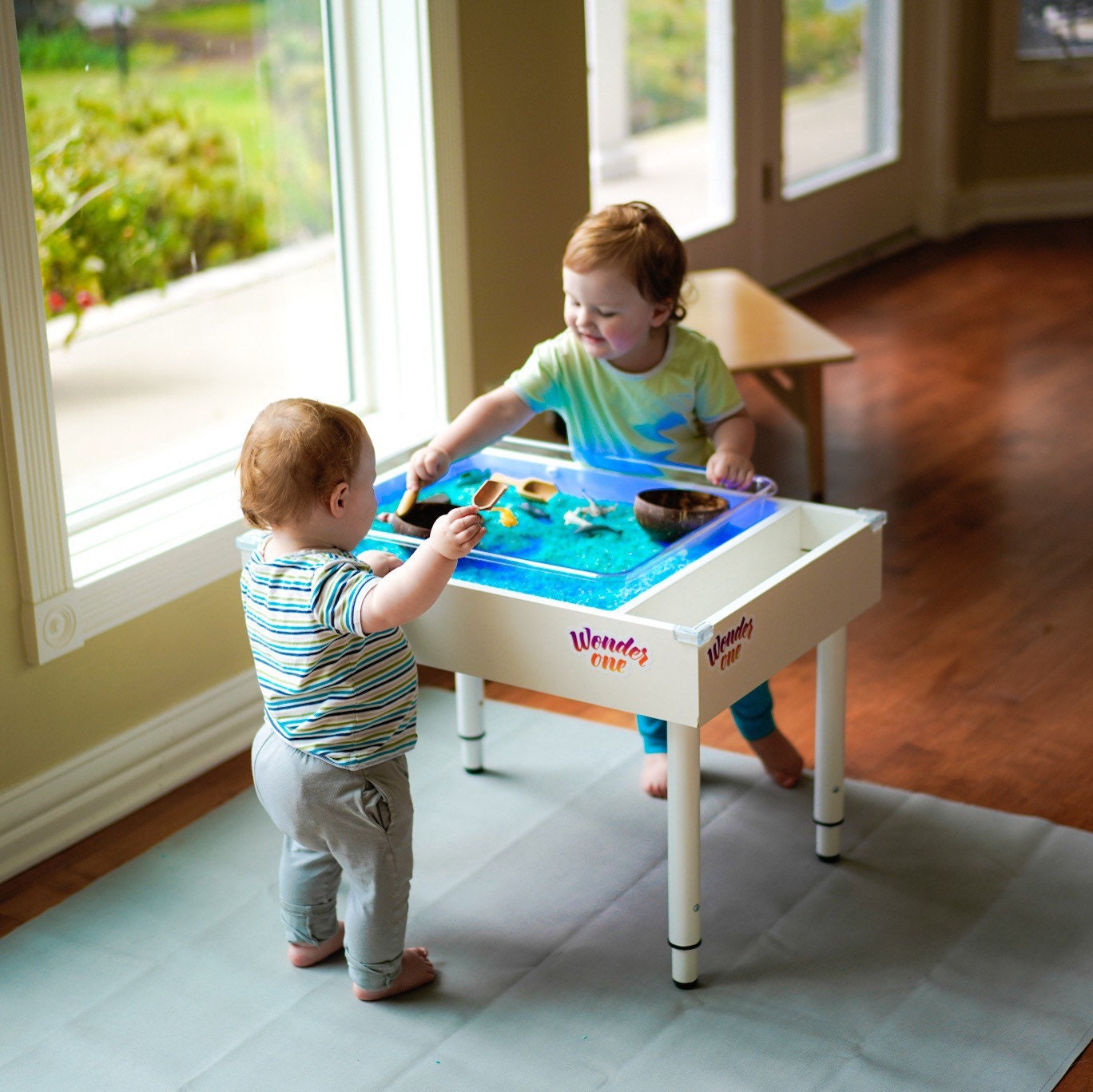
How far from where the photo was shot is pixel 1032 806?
2318mm

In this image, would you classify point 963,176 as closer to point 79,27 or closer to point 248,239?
point 248,239

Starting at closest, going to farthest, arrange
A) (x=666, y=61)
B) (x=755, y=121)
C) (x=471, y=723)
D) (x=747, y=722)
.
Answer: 1. (x=747, y=722)
2. (x=471, y=723)
3. (x=666, y=61)
4. (x=755, y=121)

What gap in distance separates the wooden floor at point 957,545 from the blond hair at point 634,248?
860 mm

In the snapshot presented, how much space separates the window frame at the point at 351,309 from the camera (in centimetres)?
212

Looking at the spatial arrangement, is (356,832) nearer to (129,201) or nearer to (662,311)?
(662,311)

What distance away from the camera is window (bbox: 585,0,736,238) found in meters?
4.46

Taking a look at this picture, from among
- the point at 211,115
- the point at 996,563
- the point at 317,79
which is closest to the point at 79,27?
the point at 211,115

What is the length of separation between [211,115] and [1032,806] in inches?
72.0

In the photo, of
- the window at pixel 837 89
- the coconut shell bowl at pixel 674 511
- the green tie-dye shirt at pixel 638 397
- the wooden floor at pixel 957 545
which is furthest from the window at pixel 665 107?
the coconut shell bowl at pixel 674 511

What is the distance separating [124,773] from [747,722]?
0.98 meters

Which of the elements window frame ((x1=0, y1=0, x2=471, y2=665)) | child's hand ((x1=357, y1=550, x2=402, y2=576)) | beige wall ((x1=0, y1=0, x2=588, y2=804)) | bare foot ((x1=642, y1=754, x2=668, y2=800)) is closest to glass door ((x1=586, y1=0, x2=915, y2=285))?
A: beige wall ((x1=0, y1=0, x2=588, y2=804))

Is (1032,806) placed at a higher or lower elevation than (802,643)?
lower

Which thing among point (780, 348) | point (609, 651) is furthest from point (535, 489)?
point (780, 348)

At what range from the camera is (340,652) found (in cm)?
174
